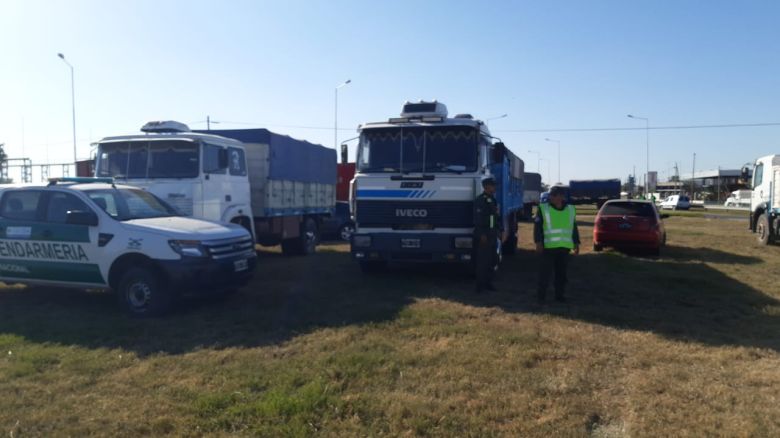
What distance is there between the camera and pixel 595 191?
165 ft

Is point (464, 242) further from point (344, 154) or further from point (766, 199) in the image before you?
point (766, 199)

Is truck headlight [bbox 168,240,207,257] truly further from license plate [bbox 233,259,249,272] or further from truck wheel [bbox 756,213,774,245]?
truck wheel [bbox 756,213,774,245]

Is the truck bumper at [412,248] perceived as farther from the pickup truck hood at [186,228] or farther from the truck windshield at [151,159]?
the truck windshield at [151,159]

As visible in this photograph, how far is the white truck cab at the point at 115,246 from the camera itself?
828cm

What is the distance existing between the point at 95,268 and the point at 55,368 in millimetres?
2642

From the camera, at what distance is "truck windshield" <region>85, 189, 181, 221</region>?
8836 mm

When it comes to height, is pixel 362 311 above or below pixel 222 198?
below

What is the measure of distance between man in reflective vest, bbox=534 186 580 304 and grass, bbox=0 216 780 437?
21.8 inches

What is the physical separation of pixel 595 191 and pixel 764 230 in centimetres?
3102

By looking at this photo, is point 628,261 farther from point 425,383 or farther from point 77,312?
point 77,312

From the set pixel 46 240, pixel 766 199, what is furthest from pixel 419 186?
pixel 766 199

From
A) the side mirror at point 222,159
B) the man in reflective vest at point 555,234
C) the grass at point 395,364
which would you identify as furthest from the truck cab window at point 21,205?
the man in reflective vest at point 555,234

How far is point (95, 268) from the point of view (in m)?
8.56

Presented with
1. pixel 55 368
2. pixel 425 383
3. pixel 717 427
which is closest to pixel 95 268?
pixel 55 368
